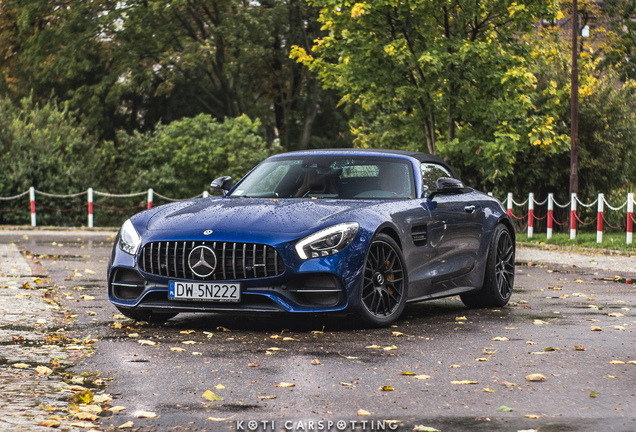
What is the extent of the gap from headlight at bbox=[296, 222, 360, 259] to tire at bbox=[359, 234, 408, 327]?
237mm

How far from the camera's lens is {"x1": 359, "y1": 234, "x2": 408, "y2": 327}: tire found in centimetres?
861

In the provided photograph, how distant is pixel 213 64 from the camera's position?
4397 centimetres

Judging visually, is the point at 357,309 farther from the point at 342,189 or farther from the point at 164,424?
the point at 164,424

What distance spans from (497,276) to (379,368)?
14.0 ft

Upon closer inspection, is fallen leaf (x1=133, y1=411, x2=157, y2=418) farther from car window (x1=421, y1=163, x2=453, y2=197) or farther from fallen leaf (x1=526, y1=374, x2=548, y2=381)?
car window (x1=421, y1=163, x2=453, y2=197)

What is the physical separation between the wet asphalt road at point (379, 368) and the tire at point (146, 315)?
9cm

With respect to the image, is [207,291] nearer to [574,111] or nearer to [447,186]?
[447,186]

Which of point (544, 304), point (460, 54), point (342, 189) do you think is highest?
point (460, 54)

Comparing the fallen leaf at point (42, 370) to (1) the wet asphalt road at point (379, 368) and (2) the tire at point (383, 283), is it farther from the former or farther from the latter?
(2) the tire at point (383, 283)

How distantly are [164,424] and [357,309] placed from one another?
11.4ft

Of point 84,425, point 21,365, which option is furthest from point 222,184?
point 84,425

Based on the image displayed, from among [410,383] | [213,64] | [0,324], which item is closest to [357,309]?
[410,383]

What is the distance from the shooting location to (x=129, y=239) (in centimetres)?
888

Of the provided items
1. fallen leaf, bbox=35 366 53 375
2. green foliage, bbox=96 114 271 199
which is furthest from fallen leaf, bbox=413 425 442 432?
green foliage, bbox=96 114 271 199
